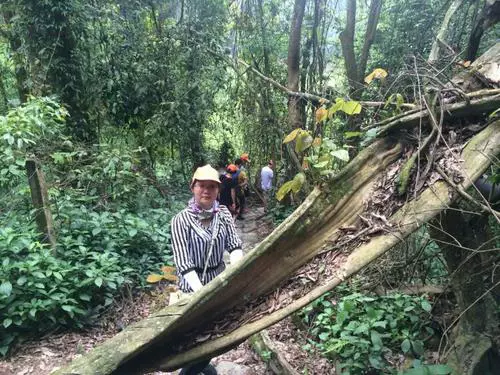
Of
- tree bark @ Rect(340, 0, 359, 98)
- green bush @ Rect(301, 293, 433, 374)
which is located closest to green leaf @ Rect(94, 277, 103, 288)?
green bush @ Rect(301, 293, 433, 374)

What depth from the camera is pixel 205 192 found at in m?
2.97

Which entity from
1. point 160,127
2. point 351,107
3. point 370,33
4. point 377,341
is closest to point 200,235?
point 351,107

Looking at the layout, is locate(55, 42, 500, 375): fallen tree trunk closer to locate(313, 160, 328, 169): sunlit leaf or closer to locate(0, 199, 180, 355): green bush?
locate(313, 160, 328, 169): sunlit leaf

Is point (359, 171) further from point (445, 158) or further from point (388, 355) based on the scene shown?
point (388, 355)

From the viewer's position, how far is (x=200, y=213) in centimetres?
301

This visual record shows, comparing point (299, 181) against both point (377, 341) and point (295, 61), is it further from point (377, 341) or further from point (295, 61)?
point (295, 61)

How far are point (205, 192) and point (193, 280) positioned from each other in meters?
0.61

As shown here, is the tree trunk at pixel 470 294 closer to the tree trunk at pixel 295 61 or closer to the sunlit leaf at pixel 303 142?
the sunlit leaf at pixel 303 142

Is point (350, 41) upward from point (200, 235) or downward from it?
upward

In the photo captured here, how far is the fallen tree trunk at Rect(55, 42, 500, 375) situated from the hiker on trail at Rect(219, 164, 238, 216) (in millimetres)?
7154

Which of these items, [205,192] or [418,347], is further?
[418,347]

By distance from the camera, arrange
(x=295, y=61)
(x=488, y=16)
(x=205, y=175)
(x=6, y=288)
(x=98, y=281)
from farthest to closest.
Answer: (x=295, y=61) → (x=98, y=281) → (x=6, y=288) → (x=488, y=16) → (x=205, y=175)

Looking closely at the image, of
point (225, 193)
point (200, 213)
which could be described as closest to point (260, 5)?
point (225, 193)

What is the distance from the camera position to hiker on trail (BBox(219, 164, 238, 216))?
31.2 feet
